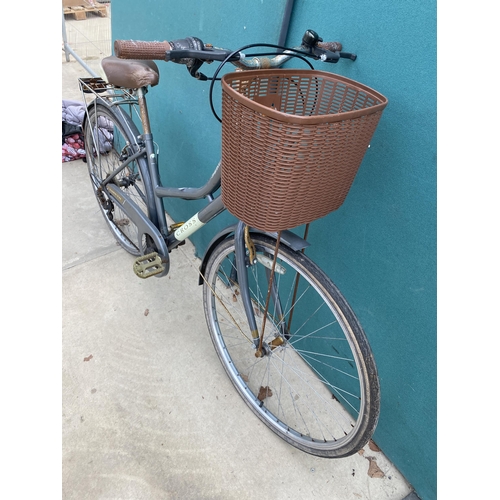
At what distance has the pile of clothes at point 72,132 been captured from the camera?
369 centimetres

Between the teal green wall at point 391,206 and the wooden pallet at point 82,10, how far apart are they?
17.8ft

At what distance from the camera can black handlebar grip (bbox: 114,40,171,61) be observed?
111 centimetres

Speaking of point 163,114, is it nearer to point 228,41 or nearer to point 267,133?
point 228,41

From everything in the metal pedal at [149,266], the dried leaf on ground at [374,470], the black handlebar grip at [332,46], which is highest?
the black handlebar grip at [332,46]

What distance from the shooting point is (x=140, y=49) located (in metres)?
1.12

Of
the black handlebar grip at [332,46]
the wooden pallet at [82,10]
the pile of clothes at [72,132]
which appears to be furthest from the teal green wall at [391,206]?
the wooden pallet at [82,10]

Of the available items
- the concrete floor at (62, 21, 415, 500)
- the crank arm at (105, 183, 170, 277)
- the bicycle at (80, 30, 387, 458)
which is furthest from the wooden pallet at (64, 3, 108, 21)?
the concrete floor at (62, 21, 415, 500)

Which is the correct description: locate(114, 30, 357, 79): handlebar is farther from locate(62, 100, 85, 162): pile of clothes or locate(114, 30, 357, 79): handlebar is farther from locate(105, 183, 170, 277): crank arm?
locate(62, 100, 85, 162): pile of clothes

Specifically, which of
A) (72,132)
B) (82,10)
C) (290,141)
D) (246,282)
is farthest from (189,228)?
(82,10)

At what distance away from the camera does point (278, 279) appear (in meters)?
2.00

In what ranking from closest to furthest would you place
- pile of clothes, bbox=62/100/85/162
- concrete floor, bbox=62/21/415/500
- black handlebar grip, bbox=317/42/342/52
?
1. black handlebar grip, bbox=317/42/342/52
2. concrete floor, bbox=62/21/415/500
3. pile of clothes, bbox=62/100/85/162

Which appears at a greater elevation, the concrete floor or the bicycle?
the bicycle

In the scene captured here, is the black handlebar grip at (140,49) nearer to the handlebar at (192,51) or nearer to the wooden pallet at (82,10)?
the handlebar at (192,51)

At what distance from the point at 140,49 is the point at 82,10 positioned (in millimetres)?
6697
